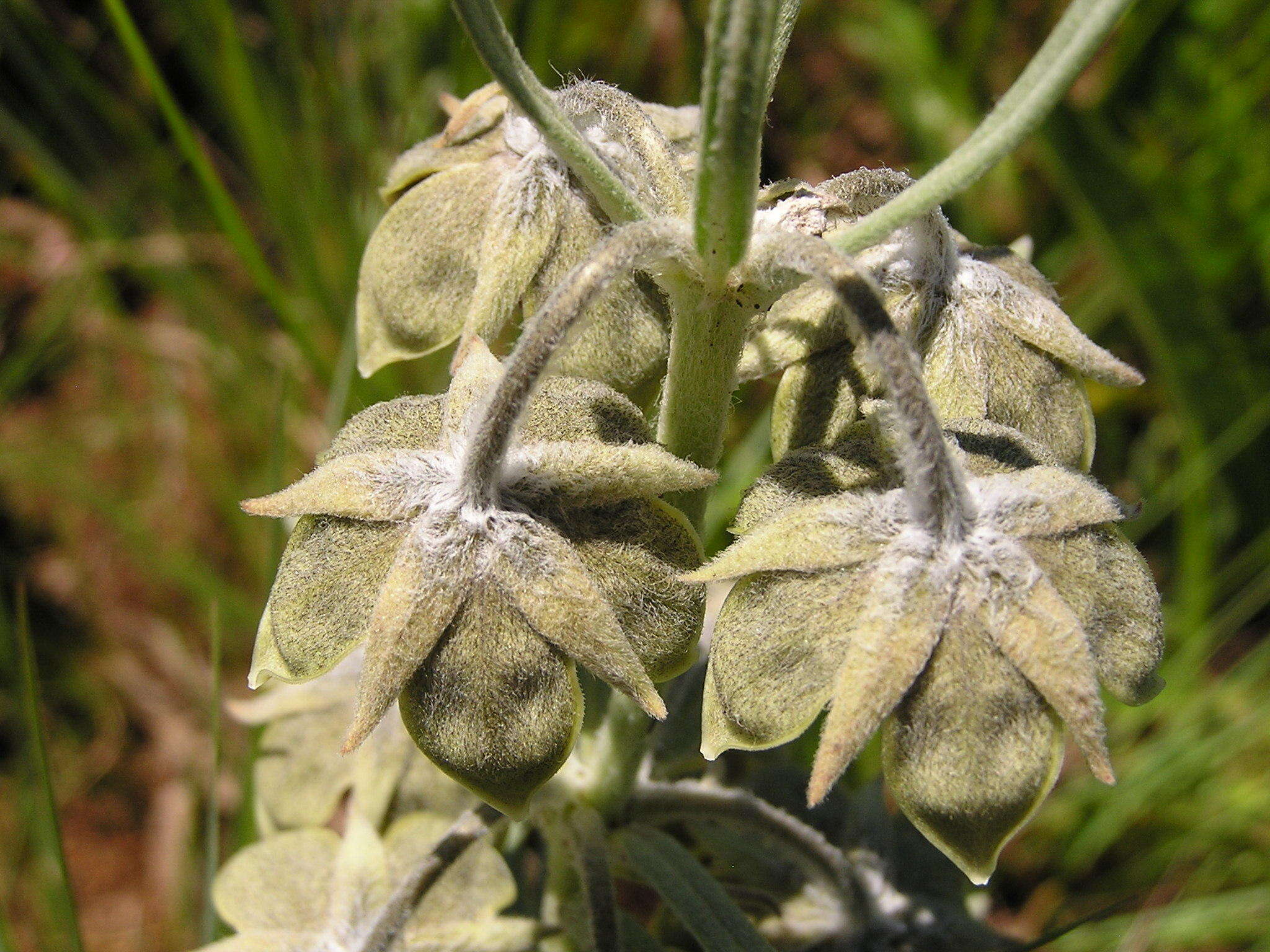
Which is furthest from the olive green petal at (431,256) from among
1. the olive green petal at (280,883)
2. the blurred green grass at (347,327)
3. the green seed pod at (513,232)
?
the blurred green grass at (347,327)

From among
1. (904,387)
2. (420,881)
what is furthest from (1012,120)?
(420,881)

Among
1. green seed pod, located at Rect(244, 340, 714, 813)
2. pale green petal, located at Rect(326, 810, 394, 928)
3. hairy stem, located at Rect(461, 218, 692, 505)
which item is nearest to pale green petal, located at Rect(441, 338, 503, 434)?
green seed pod, located at Rect(244, 340, 714, 813)

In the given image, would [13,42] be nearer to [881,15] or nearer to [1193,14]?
[881,15]

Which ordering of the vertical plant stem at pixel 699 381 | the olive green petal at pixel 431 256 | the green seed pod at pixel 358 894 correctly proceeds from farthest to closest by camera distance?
1. the green seed pod at pixel 358 894
2. the olive green petal at pixel 431 256
3. the vertical plant stem at pixel 699 381

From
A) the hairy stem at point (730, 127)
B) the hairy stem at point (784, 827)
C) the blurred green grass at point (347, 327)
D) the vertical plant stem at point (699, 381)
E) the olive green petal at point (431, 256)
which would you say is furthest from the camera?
the blurred green grass at point (347, 327)

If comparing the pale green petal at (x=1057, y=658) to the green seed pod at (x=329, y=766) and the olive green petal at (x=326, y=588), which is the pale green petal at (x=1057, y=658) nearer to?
the olive green petal at (x=326, y=588)

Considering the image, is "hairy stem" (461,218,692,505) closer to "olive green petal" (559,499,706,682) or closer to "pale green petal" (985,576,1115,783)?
"olive green petal" (559,499,706,682)

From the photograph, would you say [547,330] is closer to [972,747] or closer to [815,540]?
[815,540]
